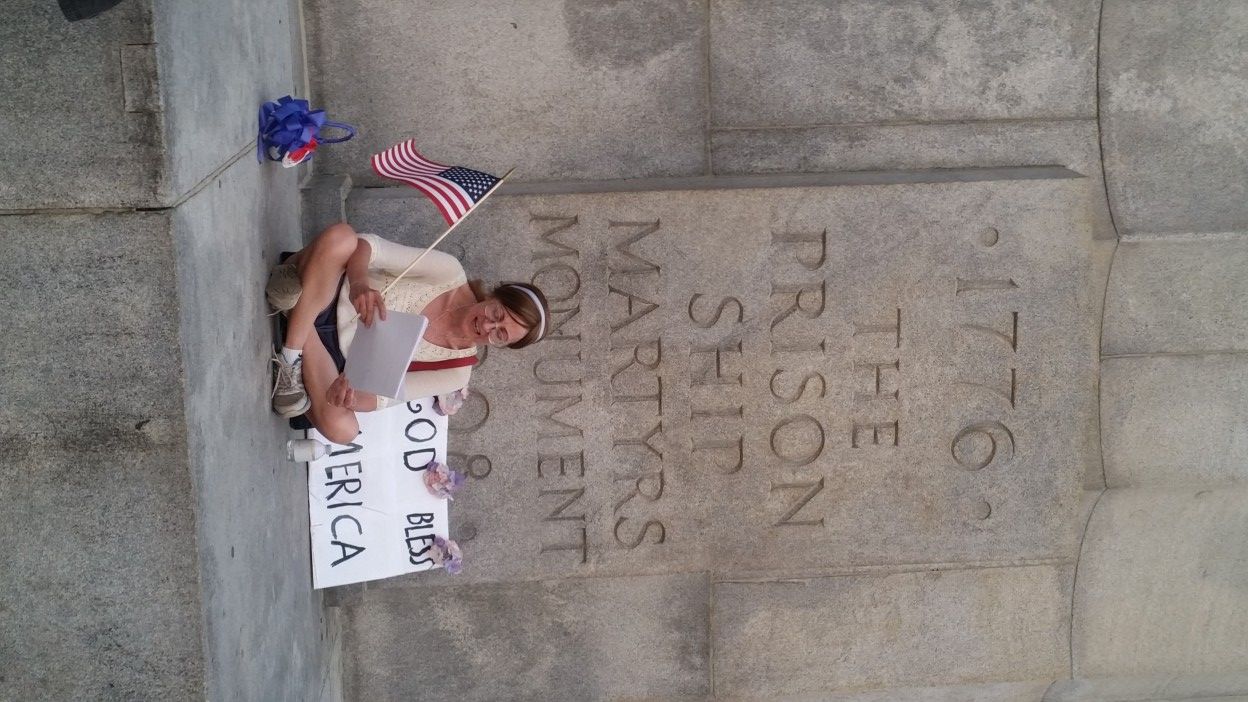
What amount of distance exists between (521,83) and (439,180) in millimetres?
1341

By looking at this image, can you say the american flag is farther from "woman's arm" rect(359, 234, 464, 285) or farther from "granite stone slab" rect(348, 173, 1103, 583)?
"granite stone slab" rect(348, 173, 1103, 583)

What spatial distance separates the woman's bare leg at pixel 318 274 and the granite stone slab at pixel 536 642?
1678mm

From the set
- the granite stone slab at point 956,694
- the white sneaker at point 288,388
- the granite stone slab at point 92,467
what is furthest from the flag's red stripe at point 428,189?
the granite stone slab at point 956,694

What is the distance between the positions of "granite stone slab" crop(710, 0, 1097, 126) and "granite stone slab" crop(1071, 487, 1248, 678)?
2.11 m

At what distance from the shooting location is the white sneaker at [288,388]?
4.15 metres

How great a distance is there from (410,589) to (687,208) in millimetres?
2307

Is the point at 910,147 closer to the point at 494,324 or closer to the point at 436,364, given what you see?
the point at 494,324

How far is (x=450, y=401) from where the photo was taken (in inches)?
187

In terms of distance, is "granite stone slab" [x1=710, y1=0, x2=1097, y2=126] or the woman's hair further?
"granite stone slab" [x1=710, y1=0, x2=1097, y2=126]

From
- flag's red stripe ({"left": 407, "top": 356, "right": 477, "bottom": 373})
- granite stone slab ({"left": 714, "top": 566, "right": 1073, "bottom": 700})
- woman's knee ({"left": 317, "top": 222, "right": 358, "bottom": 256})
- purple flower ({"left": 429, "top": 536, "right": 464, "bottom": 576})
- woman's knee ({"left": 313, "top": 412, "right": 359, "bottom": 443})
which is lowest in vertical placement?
granite stone slab ({"left": 714, "top": 566, "right": 1073, "bottom": 700})

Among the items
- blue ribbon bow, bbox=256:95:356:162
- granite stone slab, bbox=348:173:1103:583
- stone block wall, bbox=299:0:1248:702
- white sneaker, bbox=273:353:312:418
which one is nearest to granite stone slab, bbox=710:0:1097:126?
stone block wall, bbox=299:0:1248:702

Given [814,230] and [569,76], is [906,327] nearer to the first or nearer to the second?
[814,230]

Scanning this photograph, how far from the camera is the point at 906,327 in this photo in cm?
502

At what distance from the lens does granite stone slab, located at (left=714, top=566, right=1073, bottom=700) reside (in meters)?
5.21
